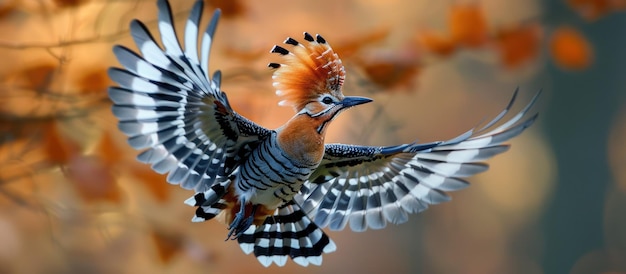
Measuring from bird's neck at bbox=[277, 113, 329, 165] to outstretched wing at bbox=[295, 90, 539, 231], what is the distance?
0.87 feet

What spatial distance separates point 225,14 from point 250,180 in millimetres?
956

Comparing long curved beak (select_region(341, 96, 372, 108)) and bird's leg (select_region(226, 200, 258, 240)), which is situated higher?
long curved beak (select_region(341, 96, 372, 108))

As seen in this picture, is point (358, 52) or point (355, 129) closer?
point (358, 52)

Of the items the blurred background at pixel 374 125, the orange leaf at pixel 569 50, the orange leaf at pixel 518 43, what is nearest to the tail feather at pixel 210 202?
the blurred background at pixel 374 125

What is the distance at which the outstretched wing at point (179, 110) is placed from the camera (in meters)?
1.09

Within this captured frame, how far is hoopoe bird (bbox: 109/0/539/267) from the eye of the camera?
1.07 meters

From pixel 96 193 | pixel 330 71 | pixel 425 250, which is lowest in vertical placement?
pixel 425 250

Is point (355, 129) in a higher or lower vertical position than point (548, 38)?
lower

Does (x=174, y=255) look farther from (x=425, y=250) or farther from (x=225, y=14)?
(x=425, y=250)

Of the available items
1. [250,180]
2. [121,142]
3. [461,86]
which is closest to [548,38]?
[461,86]

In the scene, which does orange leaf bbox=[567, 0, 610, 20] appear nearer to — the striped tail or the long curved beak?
the striped tail

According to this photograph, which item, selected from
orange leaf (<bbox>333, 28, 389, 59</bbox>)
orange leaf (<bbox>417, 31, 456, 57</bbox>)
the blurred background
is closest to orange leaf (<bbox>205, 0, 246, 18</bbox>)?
the blurred background

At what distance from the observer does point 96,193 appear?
6.45 ft

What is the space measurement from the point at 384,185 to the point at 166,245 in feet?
2.78
